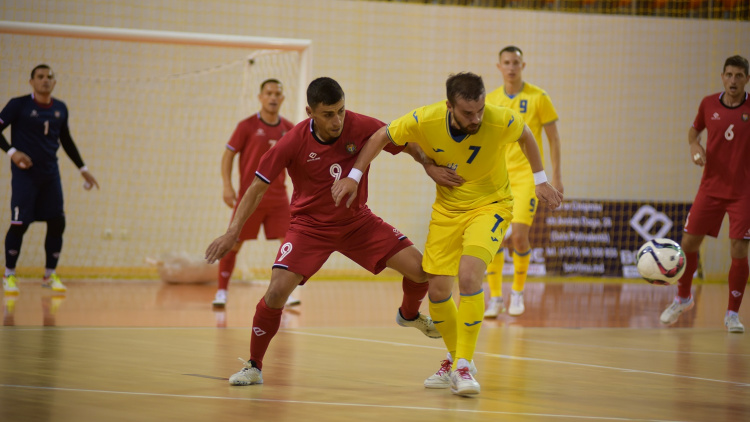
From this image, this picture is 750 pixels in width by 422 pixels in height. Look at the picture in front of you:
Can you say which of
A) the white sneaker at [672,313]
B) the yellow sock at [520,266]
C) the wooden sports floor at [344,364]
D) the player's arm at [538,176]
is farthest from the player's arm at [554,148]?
the player's arm at [538,176]

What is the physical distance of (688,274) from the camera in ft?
23.9

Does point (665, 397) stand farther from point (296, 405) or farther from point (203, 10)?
point (203, 10)

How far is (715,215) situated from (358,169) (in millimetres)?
4009

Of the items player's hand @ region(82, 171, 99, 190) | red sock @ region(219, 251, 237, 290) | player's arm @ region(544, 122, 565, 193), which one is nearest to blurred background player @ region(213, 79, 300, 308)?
red sock @ region(219, 251, 237, 290)

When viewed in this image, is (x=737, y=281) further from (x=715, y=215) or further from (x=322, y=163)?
(x=322, y=163)

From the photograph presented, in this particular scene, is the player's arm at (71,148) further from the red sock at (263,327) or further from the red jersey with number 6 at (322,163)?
the red sock at (263,327)

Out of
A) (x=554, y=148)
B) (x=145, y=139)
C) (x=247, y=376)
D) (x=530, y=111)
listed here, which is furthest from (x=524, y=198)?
(x=145, y=139)

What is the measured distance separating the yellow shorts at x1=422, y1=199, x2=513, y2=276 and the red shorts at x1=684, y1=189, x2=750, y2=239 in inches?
126

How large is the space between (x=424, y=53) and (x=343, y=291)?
453 cm

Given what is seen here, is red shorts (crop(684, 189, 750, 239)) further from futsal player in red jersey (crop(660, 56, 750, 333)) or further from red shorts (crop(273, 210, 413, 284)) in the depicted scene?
red shorts (crop(273, 210, 413, 284))

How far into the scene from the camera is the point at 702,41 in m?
13.2

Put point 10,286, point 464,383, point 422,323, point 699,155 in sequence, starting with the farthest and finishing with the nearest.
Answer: point 10,286 < point 699,155 < point 422,323 < point 464,383

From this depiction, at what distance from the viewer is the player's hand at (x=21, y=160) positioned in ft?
26.5

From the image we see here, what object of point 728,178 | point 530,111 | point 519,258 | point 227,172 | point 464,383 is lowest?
point 464,383
